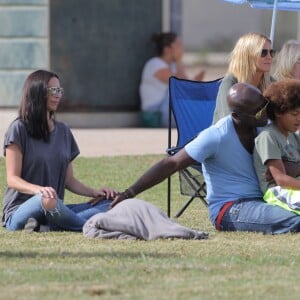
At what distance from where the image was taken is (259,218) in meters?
8.02

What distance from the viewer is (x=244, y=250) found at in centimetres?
732

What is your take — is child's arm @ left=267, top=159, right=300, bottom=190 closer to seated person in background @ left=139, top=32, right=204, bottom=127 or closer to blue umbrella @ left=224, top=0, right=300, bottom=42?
blue umbrella @ left=224, top=0, right=300, bottom=42

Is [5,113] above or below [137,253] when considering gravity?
below

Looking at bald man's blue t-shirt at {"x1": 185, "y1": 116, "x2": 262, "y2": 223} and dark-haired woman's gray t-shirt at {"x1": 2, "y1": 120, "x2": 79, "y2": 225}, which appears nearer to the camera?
bald man's blue t-shirt at {"x1": 185, "y1": 116, "x2": 262, "y2": 223}

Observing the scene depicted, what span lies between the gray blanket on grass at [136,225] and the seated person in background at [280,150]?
1.86 feet

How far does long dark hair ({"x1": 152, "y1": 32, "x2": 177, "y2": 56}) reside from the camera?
16.1 meters

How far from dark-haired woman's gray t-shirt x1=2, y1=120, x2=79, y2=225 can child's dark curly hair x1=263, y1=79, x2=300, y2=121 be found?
137 cm

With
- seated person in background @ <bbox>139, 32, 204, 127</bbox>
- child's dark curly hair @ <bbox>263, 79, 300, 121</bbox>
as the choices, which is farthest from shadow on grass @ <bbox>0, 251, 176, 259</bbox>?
seated person in background @ <bbox>139, 32, 204, 127</bbox>

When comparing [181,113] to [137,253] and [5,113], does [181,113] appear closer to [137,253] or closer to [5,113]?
[137,253]

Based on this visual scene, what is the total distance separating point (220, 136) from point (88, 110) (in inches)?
333

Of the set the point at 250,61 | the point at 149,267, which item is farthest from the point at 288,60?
the point at 149,267

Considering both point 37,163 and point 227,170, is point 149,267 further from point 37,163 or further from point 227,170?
point 37,163

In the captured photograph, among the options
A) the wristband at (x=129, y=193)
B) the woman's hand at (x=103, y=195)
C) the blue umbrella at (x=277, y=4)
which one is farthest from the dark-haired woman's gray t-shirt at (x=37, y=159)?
the blue umbrella at (x=277, y=4)

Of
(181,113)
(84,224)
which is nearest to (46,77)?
(84,224)
